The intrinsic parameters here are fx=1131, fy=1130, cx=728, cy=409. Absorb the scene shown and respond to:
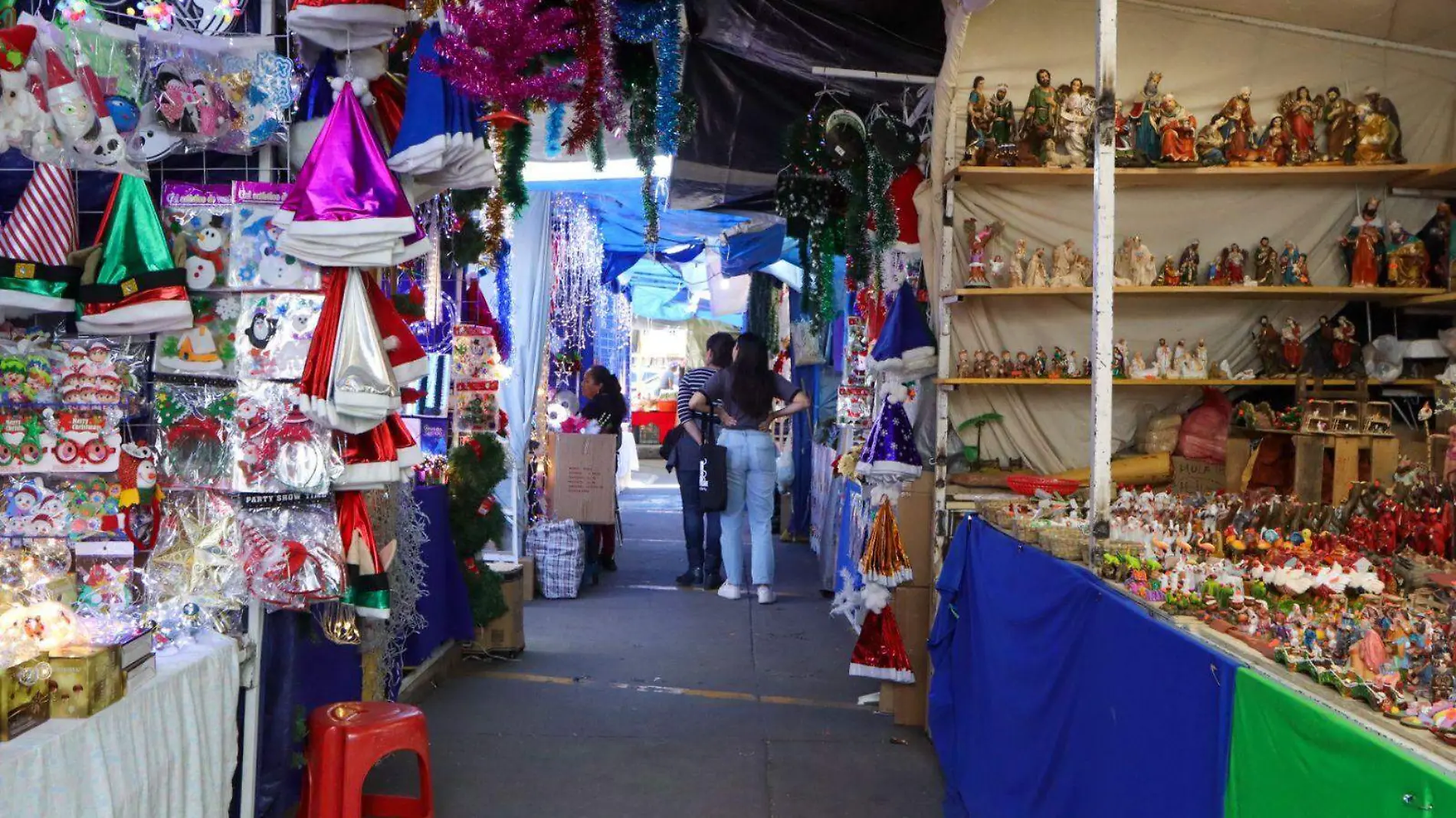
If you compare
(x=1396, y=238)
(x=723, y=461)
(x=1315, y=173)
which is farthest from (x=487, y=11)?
(x=723, y=461)

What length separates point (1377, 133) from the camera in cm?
464

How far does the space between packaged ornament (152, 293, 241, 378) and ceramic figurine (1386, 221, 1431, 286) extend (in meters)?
4.40

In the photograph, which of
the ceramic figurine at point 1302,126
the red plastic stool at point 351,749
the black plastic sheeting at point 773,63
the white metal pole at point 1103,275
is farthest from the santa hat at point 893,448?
the red plastic stool at point 351,749

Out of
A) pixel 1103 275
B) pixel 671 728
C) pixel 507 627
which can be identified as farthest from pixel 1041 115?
pixel 507 627

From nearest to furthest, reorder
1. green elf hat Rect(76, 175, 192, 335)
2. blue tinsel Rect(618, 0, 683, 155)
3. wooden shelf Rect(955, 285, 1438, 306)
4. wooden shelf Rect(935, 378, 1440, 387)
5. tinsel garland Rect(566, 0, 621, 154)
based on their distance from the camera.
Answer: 1. green elf hat Rect(76, 175, 192, 335)
2. tinsel garland Rect(566, 0, 621, 154)
3. blue tinsel Rect(618, 0, 683, 155)
4. wooden shelf Rect(955, 285, 1438, 306)
5. wooden shelf Rect(935, 378, 1440, 387)

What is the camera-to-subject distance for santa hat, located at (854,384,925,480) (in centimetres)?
476

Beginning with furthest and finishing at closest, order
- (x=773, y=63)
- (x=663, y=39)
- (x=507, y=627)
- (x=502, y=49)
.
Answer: (x=507, y=627)
(x=773, y=63)
(x=663, y=39)
(x=502, y=49)

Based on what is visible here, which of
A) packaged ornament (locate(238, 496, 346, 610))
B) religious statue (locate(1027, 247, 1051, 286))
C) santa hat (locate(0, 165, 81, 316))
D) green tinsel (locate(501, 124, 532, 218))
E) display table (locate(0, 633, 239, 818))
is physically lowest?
display table (locate(0, 633, 239, 818))

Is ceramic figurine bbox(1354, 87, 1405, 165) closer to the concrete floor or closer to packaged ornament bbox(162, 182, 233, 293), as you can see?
the concrete floor

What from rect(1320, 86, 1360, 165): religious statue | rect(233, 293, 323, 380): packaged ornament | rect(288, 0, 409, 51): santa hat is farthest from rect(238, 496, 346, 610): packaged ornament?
rect(1320, 86, 1360, 165): religious statue

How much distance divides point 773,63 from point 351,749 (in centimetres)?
349

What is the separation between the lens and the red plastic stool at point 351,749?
3.23 meters

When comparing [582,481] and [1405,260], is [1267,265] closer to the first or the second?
[1405,260]

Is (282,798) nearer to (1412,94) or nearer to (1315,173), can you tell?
(1315,173)
